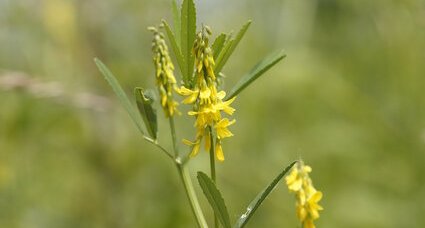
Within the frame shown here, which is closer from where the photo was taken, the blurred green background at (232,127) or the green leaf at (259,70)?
the green leaf at (259,70)

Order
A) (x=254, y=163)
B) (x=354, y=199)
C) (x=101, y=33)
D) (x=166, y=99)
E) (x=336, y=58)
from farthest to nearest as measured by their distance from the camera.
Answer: (x=336, y=58) → (x=101, y=33) → (x=254, y=163) → (x=354, y=199) → (x=166, y=99)

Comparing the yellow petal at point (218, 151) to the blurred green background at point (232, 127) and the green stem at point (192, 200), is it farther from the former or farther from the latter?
the blurred green background at point (232, 127)

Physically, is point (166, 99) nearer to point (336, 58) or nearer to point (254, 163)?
point (254, 163)

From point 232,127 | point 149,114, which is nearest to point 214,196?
point 149,114

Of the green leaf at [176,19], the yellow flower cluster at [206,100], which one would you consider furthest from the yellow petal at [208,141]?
the green leaf at [176,19]

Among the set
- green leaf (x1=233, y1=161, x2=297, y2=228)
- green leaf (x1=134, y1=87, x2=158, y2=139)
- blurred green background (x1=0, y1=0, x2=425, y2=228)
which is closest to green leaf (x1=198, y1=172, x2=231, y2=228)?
green leaf (x1=233, y1=161, x2=297, y2=228)

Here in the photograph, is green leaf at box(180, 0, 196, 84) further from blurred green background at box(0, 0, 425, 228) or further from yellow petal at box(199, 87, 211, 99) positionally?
blurred green background at box(0, 0, 425, 228)

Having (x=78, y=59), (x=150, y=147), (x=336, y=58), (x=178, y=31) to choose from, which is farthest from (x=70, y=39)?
(x=178, y=31)
